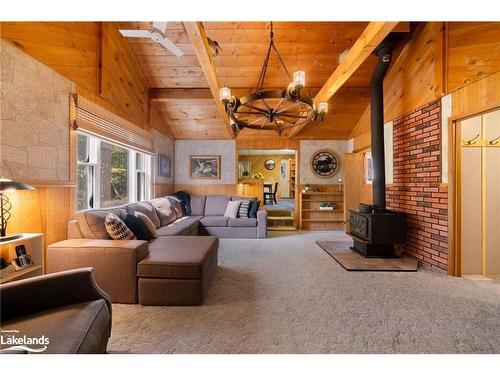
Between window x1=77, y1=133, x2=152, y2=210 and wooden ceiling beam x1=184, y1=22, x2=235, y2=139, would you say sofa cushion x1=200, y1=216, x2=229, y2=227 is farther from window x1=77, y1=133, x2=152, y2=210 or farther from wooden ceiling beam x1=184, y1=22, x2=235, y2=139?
wooden ceiling beam x1=184, y1=22, x2=235, y2=139

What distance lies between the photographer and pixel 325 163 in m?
6.19

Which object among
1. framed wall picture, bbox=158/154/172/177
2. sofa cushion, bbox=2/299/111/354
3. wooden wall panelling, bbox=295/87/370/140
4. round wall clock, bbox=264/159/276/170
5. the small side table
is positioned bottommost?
sofa cushion, bbox=2/299/111/354

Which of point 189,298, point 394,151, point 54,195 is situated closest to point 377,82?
point 394,151

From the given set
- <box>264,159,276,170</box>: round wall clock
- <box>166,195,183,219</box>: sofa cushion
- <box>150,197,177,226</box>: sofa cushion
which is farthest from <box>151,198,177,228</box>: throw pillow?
<box>264,159,276,170</box>: round wall clock

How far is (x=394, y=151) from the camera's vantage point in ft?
12.9

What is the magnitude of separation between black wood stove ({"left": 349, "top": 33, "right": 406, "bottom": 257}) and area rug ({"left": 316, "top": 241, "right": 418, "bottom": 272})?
5.2 inches

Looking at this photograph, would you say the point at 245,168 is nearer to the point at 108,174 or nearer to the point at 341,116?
the point at 341,116

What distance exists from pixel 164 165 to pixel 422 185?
201 inches

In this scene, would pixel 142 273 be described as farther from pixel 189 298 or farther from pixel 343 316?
pixel 343 316

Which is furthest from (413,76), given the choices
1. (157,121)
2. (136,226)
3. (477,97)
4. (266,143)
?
(157,121)

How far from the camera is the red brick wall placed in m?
3.01

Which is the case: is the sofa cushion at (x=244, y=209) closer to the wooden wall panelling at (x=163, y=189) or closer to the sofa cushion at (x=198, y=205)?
the sofa cushion at (x=198, y=205)

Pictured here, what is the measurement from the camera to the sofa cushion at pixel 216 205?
5.55 meters
